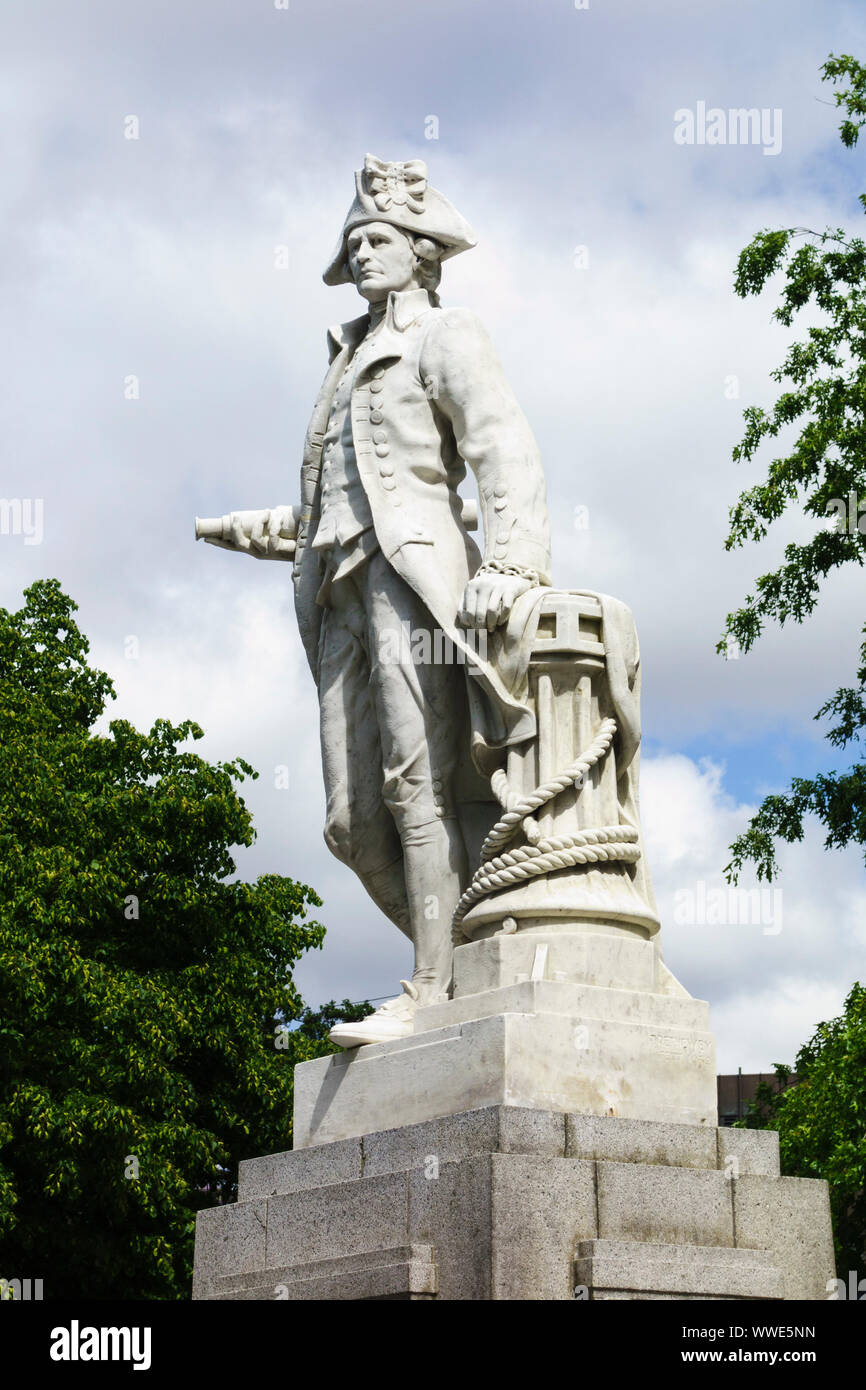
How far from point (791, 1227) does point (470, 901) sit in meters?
1.80

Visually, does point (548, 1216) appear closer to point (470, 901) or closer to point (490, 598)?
point (470, 901)

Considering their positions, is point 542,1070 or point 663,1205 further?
point 542,1070

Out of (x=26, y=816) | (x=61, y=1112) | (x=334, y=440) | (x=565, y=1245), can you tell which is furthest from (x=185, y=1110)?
(x=565, y=1245)

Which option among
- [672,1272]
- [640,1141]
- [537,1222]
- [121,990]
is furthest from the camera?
[121,990]

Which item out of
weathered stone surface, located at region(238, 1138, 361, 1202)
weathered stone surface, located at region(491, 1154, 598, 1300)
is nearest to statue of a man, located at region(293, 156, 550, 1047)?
weathered stone surface, located at region(238, 1138, 361, 1202)

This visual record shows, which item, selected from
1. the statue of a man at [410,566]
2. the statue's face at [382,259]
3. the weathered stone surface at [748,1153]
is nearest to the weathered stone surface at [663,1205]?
the weathered stone surface at [748,1153]

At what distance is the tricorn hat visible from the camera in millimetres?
9023

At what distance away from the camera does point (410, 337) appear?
29.0ft

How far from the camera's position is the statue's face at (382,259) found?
9.02 metres

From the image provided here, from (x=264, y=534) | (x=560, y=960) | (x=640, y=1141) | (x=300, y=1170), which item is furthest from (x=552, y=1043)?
(x=264, y=534)

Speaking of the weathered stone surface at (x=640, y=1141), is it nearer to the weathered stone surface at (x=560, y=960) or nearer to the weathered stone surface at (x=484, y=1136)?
the weathered stone surface at (x=484, y=1136)

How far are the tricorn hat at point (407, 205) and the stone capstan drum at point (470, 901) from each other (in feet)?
0.04

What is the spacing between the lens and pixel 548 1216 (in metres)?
6.71
